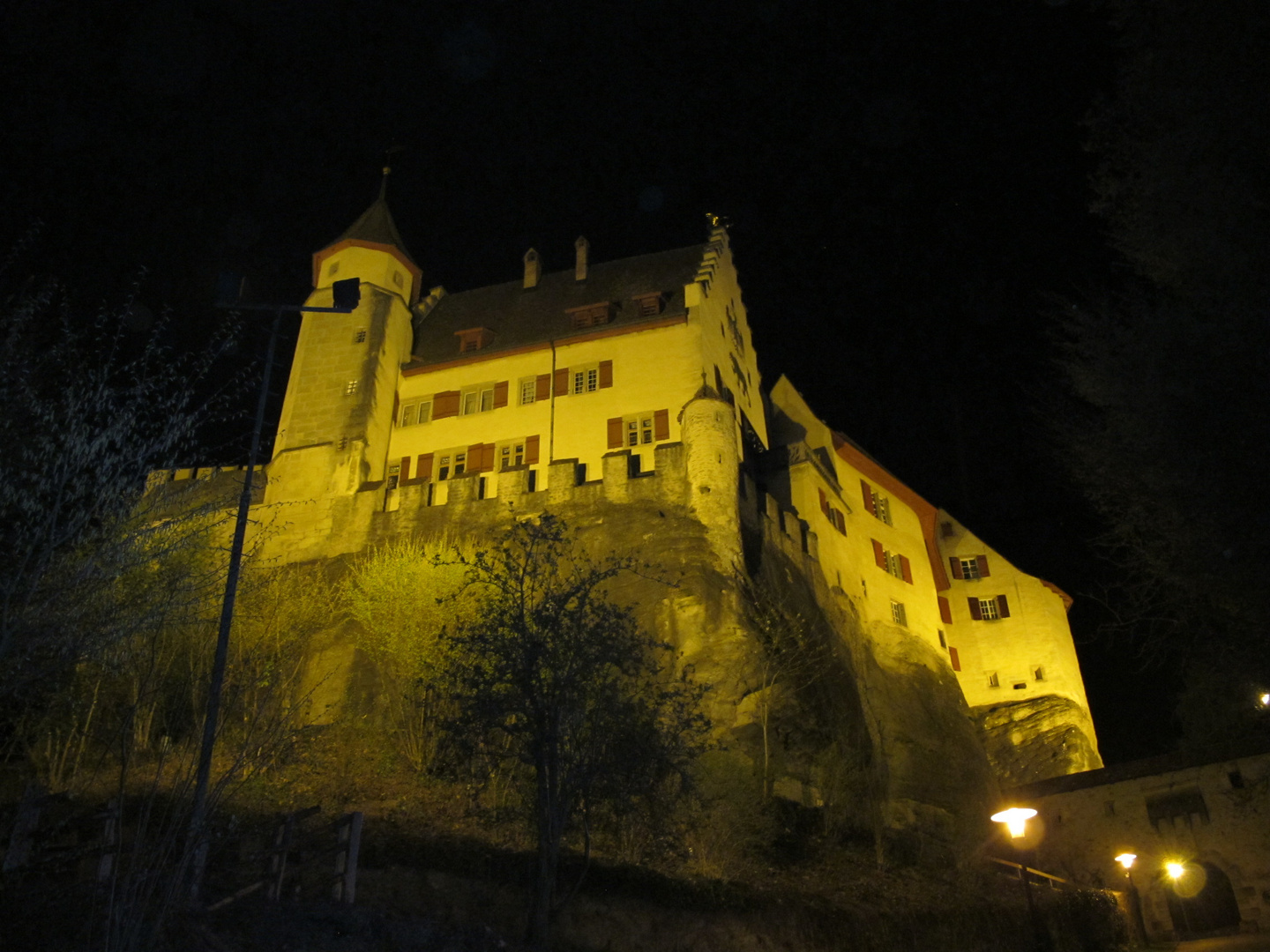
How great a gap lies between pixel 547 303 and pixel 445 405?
6.55 m

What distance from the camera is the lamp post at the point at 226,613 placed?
9383mm

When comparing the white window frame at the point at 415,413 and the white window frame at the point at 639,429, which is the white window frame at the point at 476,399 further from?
the white window frame at the point at 639,429

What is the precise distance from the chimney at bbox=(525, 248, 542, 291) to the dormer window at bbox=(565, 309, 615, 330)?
201 inches

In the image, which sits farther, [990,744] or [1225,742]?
[990,744]

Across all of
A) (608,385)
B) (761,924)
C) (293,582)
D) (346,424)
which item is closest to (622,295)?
(608,385)

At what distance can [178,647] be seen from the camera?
2269 centimetres

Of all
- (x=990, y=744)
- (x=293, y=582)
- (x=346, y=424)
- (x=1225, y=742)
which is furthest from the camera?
(x=990, y=744)

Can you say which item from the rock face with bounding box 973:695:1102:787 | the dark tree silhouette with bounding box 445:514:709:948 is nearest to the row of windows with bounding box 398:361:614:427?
the dark tree silhouette with bounding box 445:514:709:948

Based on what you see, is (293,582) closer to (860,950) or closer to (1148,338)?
(860,950)

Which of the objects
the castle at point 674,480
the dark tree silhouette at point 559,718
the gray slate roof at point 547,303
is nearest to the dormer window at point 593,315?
the castle at point 674,480

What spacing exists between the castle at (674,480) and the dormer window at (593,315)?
0.33 feet

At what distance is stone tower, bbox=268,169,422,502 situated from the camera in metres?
32.8

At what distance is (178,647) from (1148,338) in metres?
20.4

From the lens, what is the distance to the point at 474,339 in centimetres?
3703
